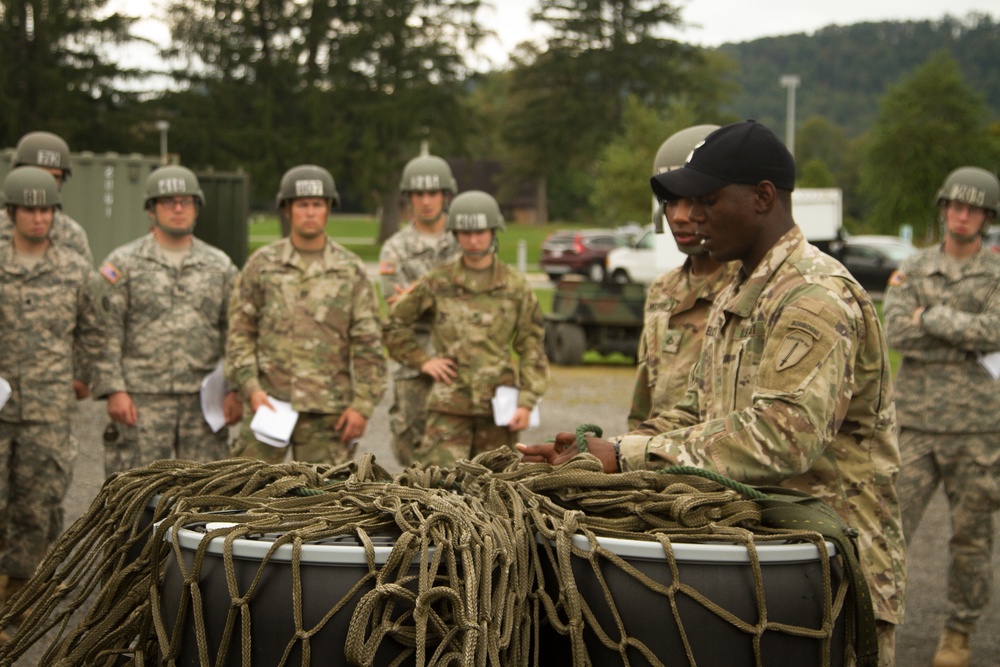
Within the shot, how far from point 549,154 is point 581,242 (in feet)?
100

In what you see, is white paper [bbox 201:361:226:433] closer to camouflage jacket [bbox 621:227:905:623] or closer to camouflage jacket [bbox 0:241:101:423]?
camouflage jacket [bbox 0:241:101:423]

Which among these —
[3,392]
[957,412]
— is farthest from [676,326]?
[3,392]

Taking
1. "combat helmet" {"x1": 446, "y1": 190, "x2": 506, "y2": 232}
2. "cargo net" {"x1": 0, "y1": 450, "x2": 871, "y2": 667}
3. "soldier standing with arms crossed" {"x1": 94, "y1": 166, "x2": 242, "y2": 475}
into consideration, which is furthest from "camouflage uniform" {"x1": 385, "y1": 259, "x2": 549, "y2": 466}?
"cargo net" {"x1": 0, "y1": 450, "x2": 871, "y2": 667}

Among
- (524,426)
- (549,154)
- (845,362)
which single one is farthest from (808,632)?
(549,154)

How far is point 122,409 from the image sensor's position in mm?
6277

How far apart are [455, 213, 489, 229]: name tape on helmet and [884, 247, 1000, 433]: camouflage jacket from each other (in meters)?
2.13

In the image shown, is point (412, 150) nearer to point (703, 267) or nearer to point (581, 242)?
point (581, 242)

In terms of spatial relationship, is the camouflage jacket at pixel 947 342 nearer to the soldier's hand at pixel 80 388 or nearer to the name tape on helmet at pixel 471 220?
the name tape on helmet at pixel 471 220

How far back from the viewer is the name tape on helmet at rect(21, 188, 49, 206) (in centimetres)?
607

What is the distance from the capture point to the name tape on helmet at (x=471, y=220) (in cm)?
666

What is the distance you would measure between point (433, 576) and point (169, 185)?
4.53 m

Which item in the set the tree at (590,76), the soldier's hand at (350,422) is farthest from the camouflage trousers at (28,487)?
the tree at (590,76)

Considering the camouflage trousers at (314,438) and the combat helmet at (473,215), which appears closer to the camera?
the camouflage trousers at (314,438)

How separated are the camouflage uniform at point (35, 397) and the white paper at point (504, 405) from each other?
2.17 meters
